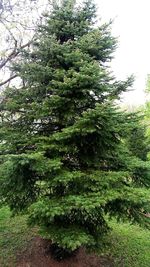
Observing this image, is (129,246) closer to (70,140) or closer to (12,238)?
(12,238)

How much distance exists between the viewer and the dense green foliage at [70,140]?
Result: 557 centimetres

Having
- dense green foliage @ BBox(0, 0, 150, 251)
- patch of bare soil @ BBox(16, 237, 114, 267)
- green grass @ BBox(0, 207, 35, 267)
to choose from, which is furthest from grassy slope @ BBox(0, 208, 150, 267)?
dense green foliage @ BBox(0, 0, 150, 251)

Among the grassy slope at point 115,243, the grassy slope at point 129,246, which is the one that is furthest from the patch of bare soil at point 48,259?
the grassy slope at point 129,246

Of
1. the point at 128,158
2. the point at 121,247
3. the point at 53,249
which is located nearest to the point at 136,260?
the point at 121,247

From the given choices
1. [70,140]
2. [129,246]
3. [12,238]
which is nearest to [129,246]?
[129,246]

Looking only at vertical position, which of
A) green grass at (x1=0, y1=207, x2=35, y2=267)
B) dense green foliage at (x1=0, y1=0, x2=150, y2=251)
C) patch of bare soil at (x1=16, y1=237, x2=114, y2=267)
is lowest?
patch of bare soil at (x1=16, y1=237, x2=114, y2=267)

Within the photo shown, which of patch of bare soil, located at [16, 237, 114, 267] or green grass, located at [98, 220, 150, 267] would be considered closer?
→ patch of bare soil, located at [16, 237, 114, 267]

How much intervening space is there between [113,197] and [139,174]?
1.69 meters

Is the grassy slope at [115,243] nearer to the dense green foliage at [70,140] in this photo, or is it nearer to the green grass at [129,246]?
the green grass at [129,246]

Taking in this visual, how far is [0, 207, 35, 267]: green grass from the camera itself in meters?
7.55

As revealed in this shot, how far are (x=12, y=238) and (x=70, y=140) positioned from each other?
3.80m

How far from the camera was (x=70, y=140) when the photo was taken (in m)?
6.39

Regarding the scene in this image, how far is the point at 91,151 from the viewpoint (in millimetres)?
6797

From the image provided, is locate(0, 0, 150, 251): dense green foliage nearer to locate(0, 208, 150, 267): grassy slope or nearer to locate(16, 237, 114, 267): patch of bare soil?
locate(16, 237, 114, 267): patch of bare soil
